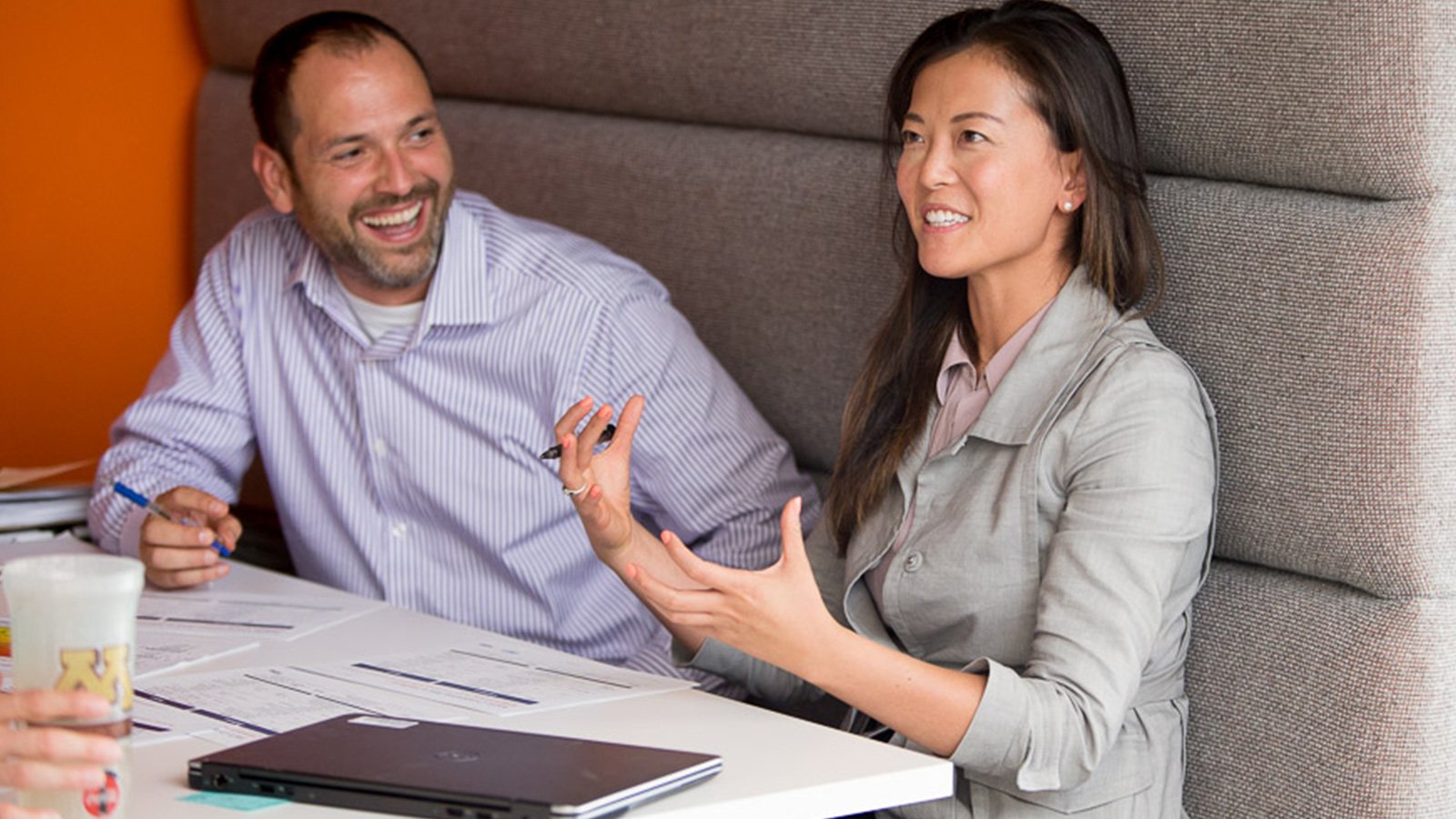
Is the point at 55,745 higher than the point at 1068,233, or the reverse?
the point at 1068,233

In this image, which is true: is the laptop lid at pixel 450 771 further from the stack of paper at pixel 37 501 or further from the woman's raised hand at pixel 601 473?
the stack of paper at pixel 37 501

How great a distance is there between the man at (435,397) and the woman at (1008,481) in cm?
38

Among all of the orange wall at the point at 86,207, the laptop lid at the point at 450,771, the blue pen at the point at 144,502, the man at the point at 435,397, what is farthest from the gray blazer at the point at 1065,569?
the orange wall at the point at 86,207

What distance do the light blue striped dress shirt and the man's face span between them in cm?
4

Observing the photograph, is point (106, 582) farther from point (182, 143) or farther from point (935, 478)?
point (182, 143)

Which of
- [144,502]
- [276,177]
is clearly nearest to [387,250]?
[276,177]

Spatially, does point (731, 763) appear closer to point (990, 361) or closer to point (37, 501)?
point (990, 361)

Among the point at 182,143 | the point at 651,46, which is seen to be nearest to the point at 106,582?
the point at 651,46

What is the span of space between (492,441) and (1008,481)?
2.69 feet

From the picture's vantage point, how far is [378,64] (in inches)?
89.0

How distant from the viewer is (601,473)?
1633 mm

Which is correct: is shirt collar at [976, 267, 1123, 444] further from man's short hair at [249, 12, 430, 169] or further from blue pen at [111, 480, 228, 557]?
man's short hair at [249, 12, 430, 169]

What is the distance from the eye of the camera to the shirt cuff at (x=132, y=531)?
210 cm

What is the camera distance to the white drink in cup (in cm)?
105
